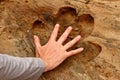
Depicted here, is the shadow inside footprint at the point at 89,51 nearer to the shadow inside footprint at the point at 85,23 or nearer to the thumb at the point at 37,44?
the shadow inside footprint at the point at 85,23

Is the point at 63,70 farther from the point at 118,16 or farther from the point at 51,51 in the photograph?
the point at 118,16

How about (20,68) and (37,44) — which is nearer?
(20,68)

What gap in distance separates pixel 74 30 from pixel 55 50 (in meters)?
0.13

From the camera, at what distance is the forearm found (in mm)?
1152

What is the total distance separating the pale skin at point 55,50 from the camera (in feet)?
4.12

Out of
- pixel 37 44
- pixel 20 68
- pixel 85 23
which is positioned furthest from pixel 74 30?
pixel 20 68

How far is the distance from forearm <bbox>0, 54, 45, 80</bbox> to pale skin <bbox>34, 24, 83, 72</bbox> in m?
0.03

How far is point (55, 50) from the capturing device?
1265 millimetres

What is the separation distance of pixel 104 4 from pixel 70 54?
9.8 inches

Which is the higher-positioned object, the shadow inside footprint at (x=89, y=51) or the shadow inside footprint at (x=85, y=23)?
the shadow inside footprint at (x=85, y=23)

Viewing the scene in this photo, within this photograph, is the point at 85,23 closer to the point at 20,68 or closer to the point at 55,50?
the point at 55,50

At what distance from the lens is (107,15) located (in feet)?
4.28

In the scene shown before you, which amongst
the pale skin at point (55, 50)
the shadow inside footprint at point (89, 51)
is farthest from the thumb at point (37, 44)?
the shadow inside footprint at point (89, 51)

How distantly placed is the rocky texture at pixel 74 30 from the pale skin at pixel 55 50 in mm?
43
